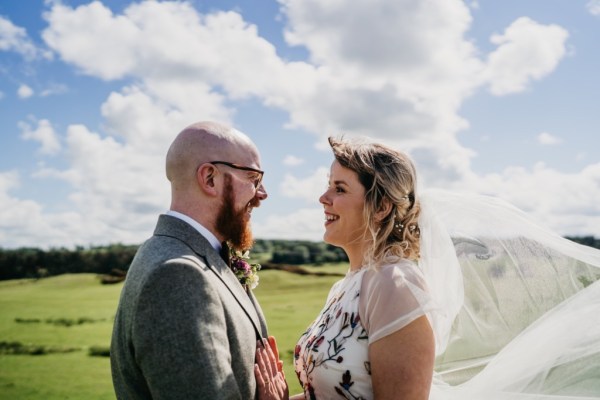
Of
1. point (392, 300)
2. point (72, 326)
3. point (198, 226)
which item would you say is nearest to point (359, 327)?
point (392, 300)

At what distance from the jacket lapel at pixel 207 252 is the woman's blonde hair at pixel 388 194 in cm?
103

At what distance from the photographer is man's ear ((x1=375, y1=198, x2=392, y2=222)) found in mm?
3518

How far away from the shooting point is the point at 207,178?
9.68 ft

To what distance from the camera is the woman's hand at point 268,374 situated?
109 inches

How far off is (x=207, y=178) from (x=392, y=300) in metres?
1.40

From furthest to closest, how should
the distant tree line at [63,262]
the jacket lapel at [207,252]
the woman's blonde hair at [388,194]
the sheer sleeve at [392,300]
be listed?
the distant tree line at [63,262] → the woman's blonde hair at [388,194] → the sheer sleeve at [392,300] → the jacket lapel at [207,252]

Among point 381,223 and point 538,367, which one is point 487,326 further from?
point 381,223

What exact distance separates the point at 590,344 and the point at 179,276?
2814mm

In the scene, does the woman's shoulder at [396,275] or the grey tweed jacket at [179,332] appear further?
the woman's shoulder at [396,275]

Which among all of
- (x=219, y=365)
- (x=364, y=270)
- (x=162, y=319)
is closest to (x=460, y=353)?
(x=364, y=270)

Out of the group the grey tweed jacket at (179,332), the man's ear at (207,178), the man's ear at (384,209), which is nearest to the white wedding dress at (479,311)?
the man's ear at (384,209)

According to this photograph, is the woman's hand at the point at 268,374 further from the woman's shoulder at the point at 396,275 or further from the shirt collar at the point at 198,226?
the woman's shoulder at the point at 396,275

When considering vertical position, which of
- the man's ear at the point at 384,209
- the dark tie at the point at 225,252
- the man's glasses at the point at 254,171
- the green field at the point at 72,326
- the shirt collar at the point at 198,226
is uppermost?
the man's glasses at the point at 254,171

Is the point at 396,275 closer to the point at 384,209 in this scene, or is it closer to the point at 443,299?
the point at 384,209
